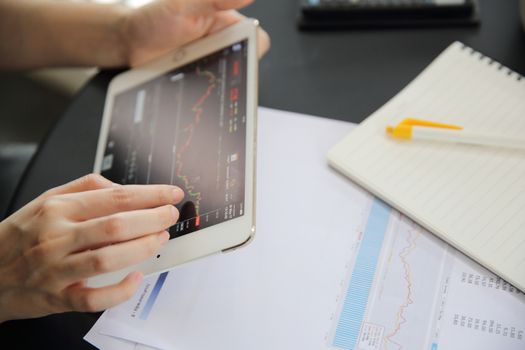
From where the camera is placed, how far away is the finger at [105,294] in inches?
20.0

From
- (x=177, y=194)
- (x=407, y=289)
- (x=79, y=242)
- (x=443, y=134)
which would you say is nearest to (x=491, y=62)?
(x=443, y=134)

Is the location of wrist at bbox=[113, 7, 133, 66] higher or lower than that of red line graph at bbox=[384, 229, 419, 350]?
higher

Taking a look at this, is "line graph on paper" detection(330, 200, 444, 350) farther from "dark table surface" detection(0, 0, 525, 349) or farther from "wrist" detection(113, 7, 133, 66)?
"wrist" detection(113, 7, 133, 66)

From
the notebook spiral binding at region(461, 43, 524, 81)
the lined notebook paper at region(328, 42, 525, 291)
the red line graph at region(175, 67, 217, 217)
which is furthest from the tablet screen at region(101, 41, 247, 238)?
the notebook spiral binding at region(461, 43, 524, 81)

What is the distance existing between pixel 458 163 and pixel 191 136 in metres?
0.31

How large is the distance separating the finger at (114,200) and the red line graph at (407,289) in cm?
25

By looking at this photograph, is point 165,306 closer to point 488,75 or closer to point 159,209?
point 159,209

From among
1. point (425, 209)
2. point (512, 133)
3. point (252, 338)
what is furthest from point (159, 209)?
point (512, 133)

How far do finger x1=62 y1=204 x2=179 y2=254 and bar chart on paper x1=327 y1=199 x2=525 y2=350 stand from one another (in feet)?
0.69

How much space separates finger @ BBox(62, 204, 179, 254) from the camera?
19.3 inches

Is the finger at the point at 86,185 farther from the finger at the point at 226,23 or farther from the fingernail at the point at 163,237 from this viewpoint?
the finger at the point at 226,23

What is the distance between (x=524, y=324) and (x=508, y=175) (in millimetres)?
160

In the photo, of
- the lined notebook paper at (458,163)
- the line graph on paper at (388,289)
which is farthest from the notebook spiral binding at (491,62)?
the line graph on paper at (388,289)

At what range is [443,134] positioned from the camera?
608 millimetres
